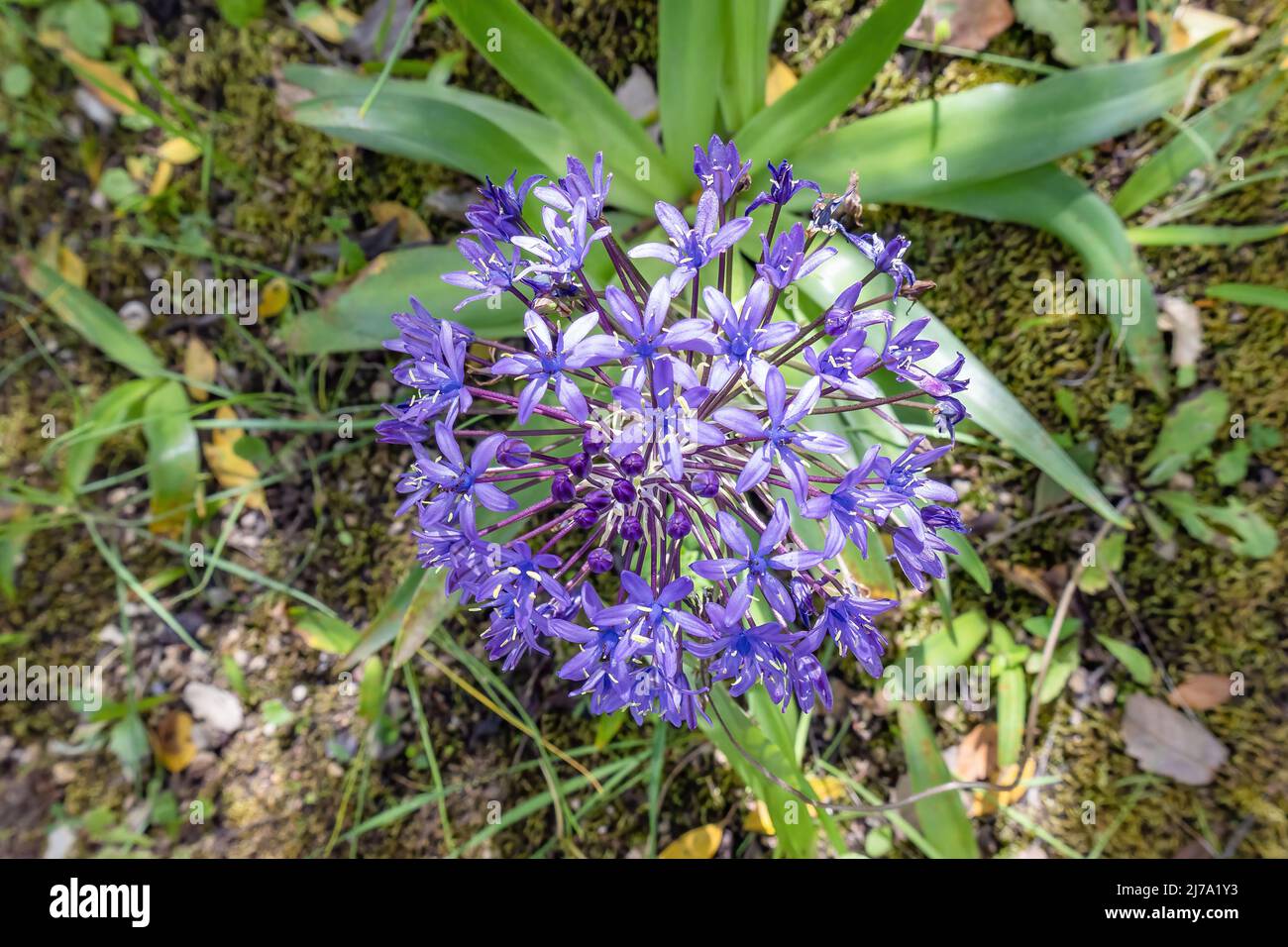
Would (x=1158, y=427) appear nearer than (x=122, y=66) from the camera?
Yes

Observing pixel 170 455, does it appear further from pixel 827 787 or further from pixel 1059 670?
pixel 1059 670

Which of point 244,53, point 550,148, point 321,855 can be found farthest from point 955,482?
point 244,53

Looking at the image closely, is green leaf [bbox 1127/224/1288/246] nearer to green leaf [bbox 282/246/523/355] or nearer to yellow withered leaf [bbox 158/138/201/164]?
green leaf [bbox 282/246/523/355]

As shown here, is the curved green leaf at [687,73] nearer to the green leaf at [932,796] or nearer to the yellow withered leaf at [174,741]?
the green leaf at [932,796]
